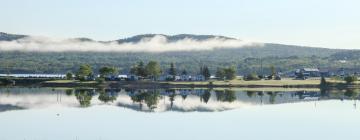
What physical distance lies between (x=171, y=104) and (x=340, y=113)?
13877 millimetres

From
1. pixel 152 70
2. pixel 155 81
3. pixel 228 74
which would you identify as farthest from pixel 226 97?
pixel 228 74

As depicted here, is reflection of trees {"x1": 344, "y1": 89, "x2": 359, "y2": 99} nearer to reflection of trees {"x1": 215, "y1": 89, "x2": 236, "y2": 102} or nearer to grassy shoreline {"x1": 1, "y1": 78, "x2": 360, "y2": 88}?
grassy shoreline {"x1": 1, "y1": 78, "x2": 360, "y2": 88}

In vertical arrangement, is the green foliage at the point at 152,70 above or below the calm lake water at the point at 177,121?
above

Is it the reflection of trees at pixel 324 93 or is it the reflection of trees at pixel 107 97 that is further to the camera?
the reflection of trees at pixel 324 93

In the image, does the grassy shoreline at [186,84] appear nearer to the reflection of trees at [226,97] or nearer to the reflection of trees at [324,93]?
the reflection of trees at [324,93]

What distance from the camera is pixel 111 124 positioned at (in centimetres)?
3403

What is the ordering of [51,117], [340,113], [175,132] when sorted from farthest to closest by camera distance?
[340,113] → [51,117] → [175,132]

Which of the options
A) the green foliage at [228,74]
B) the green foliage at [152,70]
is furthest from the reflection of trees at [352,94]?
the green foliage at [152,70]

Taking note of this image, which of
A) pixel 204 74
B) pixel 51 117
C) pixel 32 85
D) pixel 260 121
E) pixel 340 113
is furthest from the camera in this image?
pixel 204 74

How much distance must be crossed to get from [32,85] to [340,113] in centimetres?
5798

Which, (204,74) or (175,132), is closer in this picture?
(175,132)

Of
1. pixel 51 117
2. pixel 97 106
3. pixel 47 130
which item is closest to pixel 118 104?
pixel 97 106

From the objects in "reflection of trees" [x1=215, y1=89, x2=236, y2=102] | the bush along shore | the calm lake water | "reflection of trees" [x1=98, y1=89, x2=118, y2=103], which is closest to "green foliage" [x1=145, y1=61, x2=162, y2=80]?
the bush along shore

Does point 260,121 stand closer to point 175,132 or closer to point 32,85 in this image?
point 175,132
